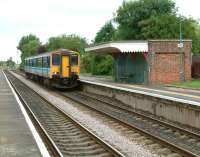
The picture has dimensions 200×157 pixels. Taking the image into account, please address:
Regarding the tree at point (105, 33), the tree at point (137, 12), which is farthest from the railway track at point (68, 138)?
the tree at point (105, 33)

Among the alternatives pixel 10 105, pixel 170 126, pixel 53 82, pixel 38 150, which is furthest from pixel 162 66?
pixel 38 150

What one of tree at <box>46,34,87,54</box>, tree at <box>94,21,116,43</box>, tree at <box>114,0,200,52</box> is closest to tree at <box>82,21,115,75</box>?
tree at <box>94,21,116,43</box>

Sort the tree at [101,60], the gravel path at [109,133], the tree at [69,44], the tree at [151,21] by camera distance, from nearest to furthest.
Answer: the gravel path at [109,133] < the tree at [151,21] < the tree at [101,60] < the tree at [69,44]

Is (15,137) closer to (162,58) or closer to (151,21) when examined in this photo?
(162,58)

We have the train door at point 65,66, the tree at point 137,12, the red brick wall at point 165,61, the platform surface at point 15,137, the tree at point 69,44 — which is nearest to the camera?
the platform surface at point 15,137

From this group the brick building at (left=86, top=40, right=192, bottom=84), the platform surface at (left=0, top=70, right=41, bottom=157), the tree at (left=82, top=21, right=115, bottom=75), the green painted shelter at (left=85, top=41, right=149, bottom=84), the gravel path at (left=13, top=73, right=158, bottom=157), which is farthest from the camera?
the tree at (left=82, top=21, right=115, bottom=75)

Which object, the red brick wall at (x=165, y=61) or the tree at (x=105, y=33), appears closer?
the red brick wall at (x=165, y=61)

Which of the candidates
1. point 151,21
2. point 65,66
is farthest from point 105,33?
point 65,66

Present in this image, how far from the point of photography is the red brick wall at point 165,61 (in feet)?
136

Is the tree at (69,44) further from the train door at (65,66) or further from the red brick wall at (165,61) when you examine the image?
the train door at (65,66)

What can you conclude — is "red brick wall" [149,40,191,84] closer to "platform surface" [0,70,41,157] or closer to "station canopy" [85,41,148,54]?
"station canopy" [85,41,148,54]

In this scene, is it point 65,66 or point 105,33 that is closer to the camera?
point 65,66

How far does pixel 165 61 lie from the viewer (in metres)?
41.6

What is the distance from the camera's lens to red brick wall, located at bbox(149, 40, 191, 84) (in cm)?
4138
